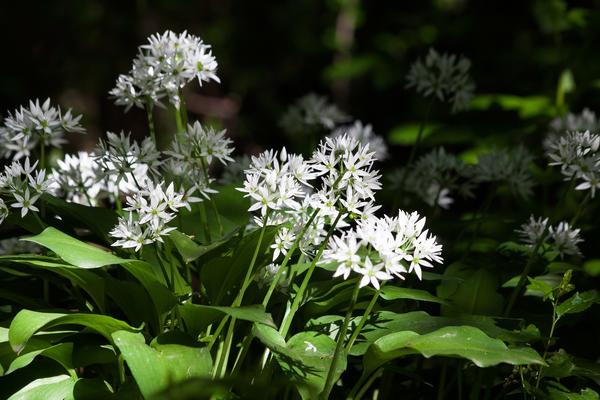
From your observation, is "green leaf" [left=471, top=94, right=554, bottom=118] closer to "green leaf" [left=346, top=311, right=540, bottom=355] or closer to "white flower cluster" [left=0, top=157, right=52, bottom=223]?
"green leaf" [left=346, top=311, right=540, bottom=355]

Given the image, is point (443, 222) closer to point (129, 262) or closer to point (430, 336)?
point (430, 336)

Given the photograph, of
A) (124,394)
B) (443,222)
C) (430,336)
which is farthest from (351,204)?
(443,222)

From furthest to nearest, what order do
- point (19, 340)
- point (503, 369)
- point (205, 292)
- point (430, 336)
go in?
point (503, 369), point (205, 292), point (430, 336), point (19, 340)

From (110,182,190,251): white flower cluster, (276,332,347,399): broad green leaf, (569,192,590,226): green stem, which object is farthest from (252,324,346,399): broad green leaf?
(569,192,590,226): green stem

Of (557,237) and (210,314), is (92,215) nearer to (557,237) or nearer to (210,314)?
(210,314)

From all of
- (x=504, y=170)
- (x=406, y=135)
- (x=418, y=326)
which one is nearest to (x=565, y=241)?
(x=504, y=170)

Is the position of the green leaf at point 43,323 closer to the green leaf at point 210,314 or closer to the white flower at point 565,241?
the green leaf at point 210,314
